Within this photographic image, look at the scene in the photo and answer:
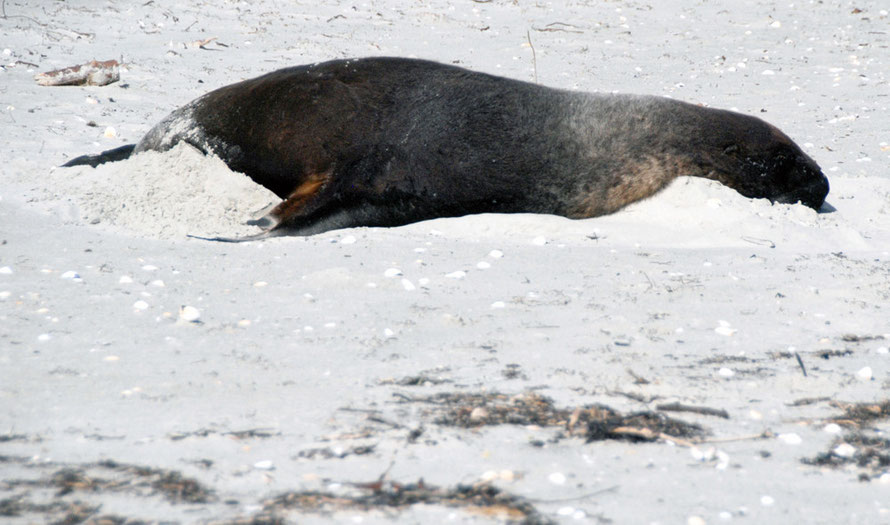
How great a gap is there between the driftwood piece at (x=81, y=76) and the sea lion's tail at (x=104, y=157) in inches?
77.5

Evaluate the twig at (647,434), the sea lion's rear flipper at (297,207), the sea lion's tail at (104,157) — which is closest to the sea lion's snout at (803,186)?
the sea lion's rear flipper at (297,207)

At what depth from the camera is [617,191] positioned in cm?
527

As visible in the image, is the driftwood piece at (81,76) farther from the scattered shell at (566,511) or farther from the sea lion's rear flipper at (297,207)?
the scattered shell at (566,511)

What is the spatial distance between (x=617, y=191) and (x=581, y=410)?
3.04m

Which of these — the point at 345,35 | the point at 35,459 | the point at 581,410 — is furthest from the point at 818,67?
the point at 35,459

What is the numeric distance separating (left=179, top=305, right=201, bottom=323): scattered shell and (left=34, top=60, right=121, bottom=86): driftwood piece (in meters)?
4.98

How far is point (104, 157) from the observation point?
18.0 ft

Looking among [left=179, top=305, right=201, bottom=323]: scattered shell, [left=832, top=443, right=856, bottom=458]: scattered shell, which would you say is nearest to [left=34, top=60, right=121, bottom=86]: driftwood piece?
[left=179, top=305, right=201, bottom=323]: scattered shell

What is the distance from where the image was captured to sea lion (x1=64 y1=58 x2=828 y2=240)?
500cm

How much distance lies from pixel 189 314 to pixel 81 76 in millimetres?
5096

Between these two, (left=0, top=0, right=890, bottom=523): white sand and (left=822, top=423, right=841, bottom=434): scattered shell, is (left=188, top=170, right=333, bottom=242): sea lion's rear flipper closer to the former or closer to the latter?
(left=0, top=0, right=890, bottom=523): white sand

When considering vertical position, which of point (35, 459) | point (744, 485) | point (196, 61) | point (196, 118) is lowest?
point (196, 61)

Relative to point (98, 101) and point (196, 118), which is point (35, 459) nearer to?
point (196, 118)

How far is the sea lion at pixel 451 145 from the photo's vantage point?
5.00 metres
